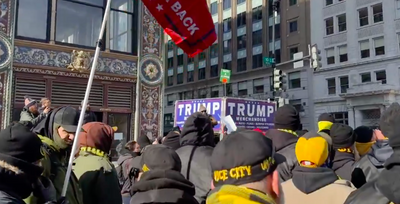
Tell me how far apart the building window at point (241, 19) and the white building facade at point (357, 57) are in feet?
30.6

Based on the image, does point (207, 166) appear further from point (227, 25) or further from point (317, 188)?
point (227, 25)

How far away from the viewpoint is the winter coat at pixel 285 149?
3734mm

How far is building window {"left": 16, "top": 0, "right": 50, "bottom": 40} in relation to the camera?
1096 centimetres

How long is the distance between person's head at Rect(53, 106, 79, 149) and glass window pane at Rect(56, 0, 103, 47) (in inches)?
357

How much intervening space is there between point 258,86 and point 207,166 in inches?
1600

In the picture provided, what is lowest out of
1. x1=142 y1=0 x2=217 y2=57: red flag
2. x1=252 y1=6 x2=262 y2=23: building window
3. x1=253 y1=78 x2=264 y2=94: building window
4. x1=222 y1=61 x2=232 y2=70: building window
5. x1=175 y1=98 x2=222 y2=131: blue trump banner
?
x1=175 y1=98 x2=222 y2=131: blue trump banner

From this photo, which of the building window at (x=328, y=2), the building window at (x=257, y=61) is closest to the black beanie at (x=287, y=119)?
the building window at (x=328, y=2)

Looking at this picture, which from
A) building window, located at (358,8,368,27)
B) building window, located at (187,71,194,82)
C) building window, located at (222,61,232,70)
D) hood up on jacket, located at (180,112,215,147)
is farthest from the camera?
building window, located at (187,71,194,82)

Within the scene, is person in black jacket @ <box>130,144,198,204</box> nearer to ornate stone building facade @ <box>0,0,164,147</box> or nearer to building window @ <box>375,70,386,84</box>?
ornate stone building facade @ <box>0,0,164,147</box>

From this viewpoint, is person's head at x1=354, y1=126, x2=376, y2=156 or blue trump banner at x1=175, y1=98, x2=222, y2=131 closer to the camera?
person's head at x1=354, y1=126, x2=376, y2=156

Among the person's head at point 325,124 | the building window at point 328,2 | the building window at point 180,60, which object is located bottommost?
the person's head at point 325,124

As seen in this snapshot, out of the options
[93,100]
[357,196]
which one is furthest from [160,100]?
[357,196]

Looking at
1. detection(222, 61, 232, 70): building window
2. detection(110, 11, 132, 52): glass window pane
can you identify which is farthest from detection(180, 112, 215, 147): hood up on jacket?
detection(222, 61, 232, 70): building window

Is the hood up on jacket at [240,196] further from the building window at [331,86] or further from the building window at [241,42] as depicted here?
the building window at [241,42]
